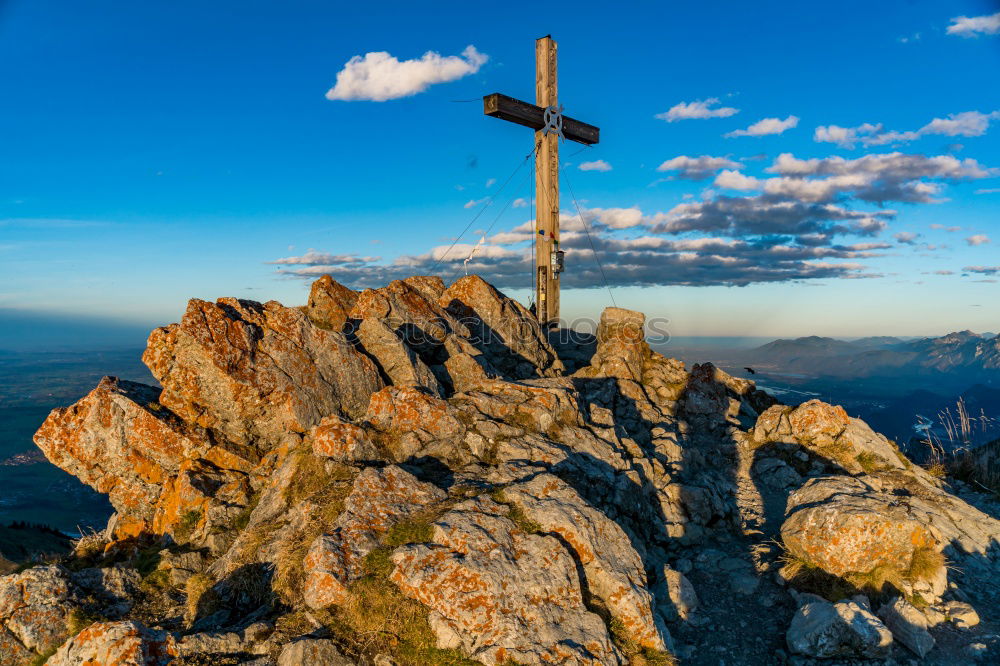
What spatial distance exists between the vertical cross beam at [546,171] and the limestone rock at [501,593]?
50.1 feet

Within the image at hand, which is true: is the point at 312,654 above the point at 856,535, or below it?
above

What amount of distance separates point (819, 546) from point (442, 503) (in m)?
7.14

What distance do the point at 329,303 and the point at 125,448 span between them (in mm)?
6777

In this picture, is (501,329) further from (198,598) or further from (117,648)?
(117,648)

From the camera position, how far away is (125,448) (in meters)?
13.1

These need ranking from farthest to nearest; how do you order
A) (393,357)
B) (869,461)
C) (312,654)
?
(869,461) → (393,357) → (312,654)

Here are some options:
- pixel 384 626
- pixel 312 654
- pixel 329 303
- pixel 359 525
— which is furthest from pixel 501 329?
pixel 312 654

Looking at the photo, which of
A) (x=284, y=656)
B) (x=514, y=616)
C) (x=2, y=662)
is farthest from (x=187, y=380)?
(x=514, y=616)

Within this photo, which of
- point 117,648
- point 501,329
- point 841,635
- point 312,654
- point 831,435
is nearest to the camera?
point 117,648

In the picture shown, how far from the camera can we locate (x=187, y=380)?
13.3 m

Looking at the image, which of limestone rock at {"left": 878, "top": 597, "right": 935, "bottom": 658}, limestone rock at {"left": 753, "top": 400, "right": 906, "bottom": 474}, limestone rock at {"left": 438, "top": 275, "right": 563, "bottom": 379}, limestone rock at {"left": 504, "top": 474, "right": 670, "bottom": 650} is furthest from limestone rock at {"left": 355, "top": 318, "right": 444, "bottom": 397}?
limestone rock at {"left": 753, "top": 400, "right": 906, "bottom": 474}

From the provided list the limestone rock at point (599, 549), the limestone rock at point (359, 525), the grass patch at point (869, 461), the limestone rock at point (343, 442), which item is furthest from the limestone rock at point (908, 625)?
the limestone rock at point (343, 442)

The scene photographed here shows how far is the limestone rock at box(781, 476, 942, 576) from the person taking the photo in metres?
10.2

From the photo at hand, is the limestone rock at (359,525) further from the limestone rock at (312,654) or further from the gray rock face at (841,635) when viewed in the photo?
the gray rock face at (841,635)
